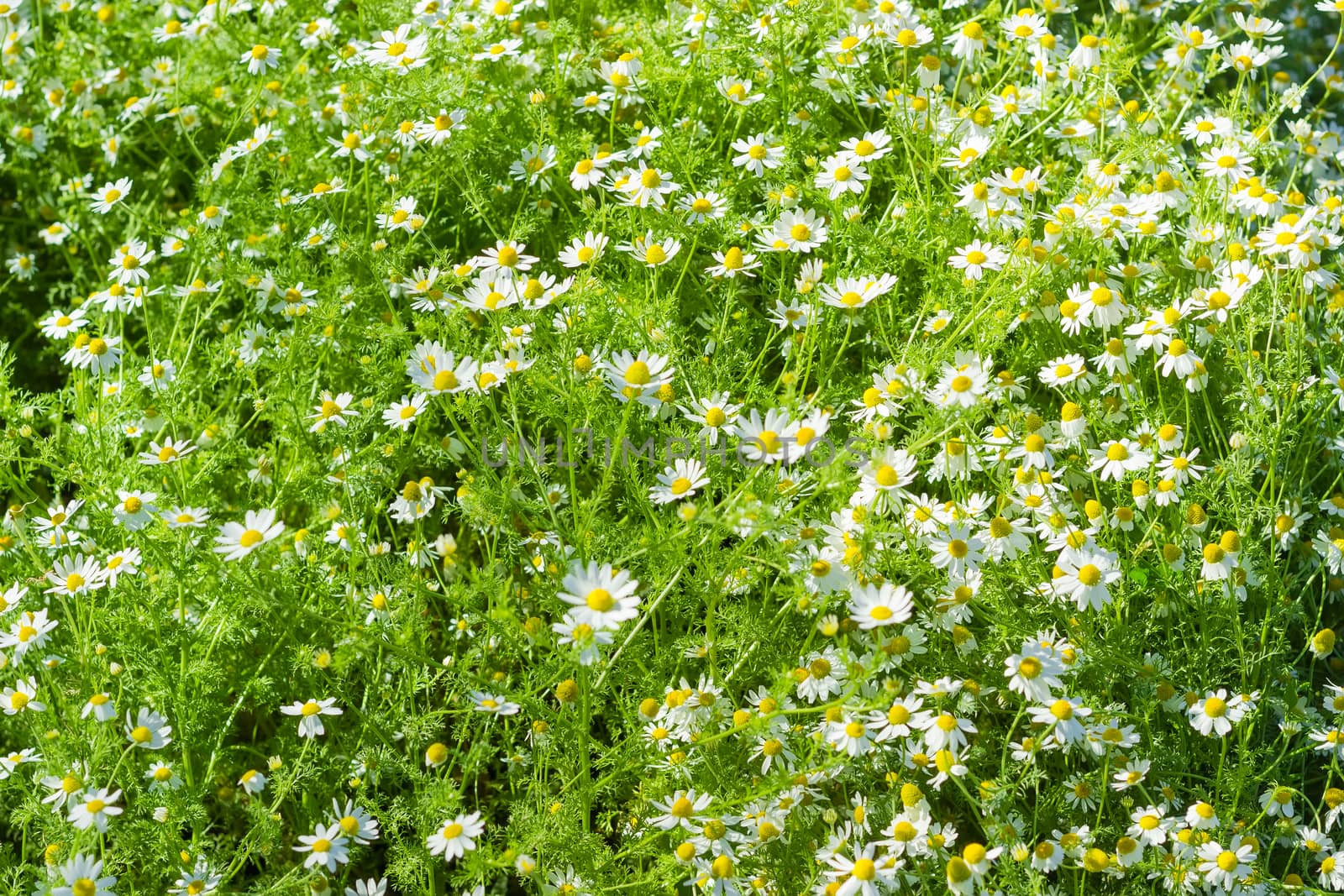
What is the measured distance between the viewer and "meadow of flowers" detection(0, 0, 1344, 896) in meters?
2.23

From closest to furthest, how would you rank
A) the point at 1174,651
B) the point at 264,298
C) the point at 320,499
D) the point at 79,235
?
the point at 1174,651
the point at 320,499
the point at 264,298
the point at 79,235

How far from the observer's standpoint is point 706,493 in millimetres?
2238

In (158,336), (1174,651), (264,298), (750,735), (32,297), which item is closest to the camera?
(750,735)

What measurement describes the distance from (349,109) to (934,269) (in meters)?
1.58

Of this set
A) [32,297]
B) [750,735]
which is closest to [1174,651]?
[750,735]

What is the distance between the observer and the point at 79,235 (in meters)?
3.82

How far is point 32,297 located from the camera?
407 centimetres

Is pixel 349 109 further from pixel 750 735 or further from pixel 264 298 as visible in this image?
pixel 750 735

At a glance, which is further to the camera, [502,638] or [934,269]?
[934,269]

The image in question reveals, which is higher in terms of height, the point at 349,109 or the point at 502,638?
the point at 349,109

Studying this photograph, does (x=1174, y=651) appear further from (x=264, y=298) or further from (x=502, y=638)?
(x=264, y=298)

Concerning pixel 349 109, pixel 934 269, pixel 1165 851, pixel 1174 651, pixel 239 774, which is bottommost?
pixel 239 774

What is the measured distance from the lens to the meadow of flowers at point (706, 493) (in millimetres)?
2230

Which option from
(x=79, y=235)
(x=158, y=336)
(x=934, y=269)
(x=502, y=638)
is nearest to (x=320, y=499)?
(x=502, y=638)
